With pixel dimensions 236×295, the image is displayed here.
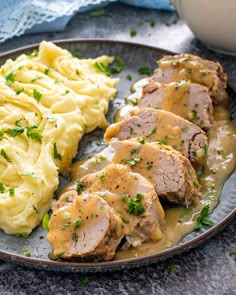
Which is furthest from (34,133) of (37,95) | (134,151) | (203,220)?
(203,220)

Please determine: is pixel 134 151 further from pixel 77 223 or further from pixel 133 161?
pixel 77 223

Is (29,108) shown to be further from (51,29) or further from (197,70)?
(51,29)

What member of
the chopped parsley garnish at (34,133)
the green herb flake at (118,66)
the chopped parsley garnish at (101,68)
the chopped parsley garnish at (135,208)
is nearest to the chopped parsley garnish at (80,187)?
the chopped parsley garnish at (135,208)

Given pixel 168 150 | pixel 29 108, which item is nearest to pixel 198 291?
pixel 168 150

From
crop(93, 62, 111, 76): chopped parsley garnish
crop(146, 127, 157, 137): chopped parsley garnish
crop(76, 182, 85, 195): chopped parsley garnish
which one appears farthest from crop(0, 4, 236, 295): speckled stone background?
crop(93, 62, 111, 76): chopped parsley garnish

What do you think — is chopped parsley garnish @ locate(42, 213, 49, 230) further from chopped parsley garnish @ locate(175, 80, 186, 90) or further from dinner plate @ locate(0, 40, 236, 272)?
chopped parsley garnish @ locate(175, 80, 186, 90)

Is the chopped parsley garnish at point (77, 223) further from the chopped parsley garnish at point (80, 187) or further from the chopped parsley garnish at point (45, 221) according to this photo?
the chopped parsley garnish at point (80, 187)
